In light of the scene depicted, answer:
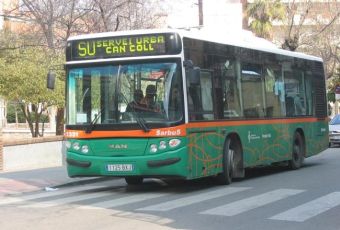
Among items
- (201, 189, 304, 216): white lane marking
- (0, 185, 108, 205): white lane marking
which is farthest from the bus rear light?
(0, 185, 108, 205): white lane marking

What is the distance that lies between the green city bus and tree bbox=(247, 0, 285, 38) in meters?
26.1

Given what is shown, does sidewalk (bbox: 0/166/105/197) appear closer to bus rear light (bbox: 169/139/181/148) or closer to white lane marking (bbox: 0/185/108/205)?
white lane marking (bbox: 0/185/108/205)

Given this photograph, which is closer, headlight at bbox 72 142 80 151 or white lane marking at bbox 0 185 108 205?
white lane marking at bbox 0 185 108 205

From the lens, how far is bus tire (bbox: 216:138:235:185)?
1353 cm

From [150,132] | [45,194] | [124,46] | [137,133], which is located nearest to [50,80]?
[124,46]

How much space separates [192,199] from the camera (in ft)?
37.7

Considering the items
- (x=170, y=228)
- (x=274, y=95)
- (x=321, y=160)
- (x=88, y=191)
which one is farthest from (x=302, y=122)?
(x=170, y=228)

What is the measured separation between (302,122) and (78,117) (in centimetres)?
775

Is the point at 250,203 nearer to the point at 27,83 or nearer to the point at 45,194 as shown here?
the point at 45,194

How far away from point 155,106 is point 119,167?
139 cm

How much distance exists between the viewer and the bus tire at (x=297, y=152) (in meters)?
17.6

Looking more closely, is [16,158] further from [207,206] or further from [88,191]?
[207,206]

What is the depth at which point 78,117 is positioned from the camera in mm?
12625

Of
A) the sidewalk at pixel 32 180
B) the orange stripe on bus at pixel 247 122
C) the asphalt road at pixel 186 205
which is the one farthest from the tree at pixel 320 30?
the asphalt road at pixel 186 205
